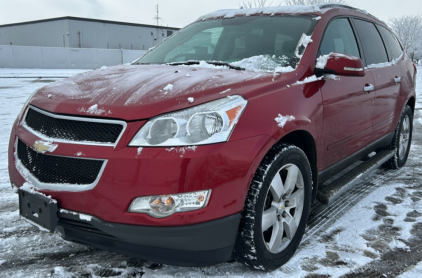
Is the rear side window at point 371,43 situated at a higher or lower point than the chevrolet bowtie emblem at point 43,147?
higher

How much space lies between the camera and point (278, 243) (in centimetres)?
237

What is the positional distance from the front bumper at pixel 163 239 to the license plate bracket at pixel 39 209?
5 centimetres

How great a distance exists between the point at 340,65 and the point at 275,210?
1.15m

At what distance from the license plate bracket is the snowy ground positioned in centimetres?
41

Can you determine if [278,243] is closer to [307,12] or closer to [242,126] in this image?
[242,126]

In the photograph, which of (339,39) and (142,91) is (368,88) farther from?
(142,91)

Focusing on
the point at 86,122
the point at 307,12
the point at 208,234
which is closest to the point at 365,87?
the point at 307,12

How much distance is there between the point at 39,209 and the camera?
2.03 m

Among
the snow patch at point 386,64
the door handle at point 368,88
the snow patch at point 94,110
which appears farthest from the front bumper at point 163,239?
the snow patch at point 386,64

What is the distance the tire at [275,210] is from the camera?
2.09 m

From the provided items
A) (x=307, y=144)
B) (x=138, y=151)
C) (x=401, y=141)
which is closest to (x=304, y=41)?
(x=307, y=144)

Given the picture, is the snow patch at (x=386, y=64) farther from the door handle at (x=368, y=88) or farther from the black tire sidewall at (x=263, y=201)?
the black tire sidewall at (x=263, y=201)

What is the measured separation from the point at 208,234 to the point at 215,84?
2.82 feet

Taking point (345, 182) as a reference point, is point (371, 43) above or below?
above
